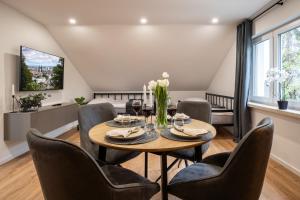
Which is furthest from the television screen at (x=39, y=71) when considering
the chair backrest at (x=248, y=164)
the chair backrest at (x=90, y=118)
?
the chair backrest at (x=248, y=164)

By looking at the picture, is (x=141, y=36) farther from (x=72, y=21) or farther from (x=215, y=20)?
(x=215, y=20)

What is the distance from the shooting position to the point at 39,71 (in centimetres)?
331

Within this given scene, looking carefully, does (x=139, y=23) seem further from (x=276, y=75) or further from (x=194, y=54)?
(x=276, y=75)

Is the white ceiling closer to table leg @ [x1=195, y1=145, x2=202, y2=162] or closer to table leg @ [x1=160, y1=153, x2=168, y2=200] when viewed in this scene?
table leg @ [x1=195, y1=145, x2=202, y2=162]

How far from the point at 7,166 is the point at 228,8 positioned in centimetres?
368

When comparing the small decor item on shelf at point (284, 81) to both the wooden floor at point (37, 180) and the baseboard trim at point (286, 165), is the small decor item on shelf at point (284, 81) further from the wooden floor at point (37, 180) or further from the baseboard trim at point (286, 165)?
the wooden floor at point (37, 180)

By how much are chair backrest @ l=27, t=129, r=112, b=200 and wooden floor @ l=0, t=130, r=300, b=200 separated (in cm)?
110

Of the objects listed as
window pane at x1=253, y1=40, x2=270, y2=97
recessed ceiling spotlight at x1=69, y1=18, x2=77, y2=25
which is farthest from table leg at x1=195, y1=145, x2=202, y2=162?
recessed ceiling spotlight at x1=69, y1=18, x2=77, y2=25

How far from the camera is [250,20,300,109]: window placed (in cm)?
257

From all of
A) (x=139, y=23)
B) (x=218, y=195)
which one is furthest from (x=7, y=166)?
(x=139, y=23)

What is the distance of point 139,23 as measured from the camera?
3602 mm

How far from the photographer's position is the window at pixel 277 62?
2572mm

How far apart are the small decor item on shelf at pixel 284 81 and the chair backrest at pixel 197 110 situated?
3.40 ft

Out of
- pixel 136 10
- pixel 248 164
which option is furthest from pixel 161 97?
pixel 136 10
